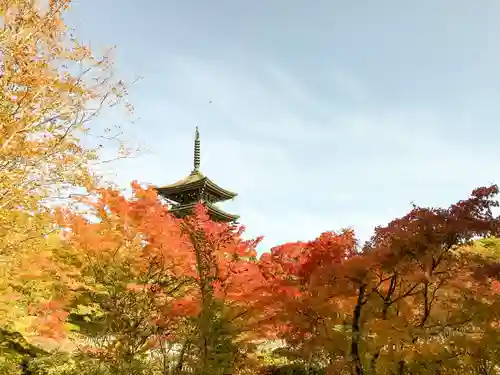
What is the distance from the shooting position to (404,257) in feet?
21.0

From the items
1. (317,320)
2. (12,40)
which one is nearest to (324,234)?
(317,320)

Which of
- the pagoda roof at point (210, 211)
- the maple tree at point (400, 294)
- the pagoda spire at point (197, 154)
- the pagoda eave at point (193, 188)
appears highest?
the pagoda spire at point (197, 154)

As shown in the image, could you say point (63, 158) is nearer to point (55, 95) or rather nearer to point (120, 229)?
point (55, 95)

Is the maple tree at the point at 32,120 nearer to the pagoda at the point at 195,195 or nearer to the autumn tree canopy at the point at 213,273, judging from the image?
the autumn tree canopy at the point at 213,273

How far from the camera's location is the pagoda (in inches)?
1346

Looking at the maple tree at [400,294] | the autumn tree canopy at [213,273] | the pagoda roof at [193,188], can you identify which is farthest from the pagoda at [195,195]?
the maple tree at [400,294]

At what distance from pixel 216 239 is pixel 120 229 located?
2988 mm

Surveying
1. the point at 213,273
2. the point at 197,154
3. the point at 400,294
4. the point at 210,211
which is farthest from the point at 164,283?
the point at 197,154

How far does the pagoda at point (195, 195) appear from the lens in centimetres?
3419

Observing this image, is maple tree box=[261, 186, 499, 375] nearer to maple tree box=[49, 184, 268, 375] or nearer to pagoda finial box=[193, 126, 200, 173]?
maple tree box=[49, 184, 268, 375]

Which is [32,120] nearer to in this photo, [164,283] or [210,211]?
[164,283]

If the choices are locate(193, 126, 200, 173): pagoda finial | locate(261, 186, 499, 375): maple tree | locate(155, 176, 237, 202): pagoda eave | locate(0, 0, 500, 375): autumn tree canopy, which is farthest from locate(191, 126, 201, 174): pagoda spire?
locate(261, 186, 499, 375): maple tree

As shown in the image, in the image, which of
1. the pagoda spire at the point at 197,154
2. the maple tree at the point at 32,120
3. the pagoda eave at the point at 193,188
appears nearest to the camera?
the maple tree at the point at 32,120

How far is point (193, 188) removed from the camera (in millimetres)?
34656
